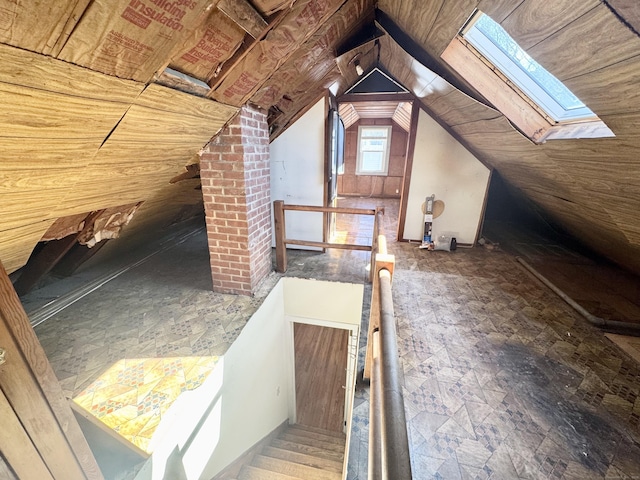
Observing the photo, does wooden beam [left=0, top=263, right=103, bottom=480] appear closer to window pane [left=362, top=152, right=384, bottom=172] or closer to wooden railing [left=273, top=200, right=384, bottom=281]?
wooden railing [left=273, top=200, right=384, bottom=281]

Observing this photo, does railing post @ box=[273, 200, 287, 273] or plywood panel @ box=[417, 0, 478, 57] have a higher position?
plywood panel @ box=[417, 0, 478, 57]

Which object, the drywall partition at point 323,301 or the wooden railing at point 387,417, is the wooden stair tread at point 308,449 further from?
the wooden railing at point 387,417

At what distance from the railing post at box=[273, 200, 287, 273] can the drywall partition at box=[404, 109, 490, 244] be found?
6.86 feet

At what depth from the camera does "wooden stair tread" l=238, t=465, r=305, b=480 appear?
2.32 metres

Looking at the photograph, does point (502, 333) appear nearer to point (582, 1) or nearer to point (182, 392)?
point (582, 1)

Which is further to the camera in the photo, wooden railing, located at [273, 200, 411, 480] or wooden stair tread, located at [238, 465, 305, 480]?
wooden stair tread, located at [238, 465, 305, 480]

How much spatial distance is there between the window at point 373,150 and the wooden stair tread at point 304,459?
695 centimetres

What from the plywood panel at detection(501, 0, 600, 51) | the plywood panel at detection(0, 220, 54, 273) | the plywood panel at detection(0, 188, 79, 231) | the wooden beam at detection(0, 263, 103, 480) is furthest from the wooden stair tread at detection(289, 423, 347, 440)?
the plywood panel at detection(501, 0, 600, 51)

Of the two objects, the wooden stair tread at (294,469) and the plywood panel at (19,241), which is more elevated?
the plywood panel at (19,241)

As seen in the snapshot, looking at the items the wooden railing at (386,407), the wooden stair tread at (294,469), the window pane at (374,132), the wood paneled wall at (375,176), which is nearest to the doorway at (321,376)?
the wooden stair tread at (294,469)

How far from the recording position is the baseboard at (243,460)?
2.04m

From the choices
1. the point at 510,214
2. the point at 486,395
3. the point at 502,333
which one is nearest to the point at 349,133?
the point at 510,214

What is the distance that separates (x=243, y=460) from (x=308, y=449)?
36.4 inches

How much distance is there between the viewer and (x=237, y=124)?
1869 mm
